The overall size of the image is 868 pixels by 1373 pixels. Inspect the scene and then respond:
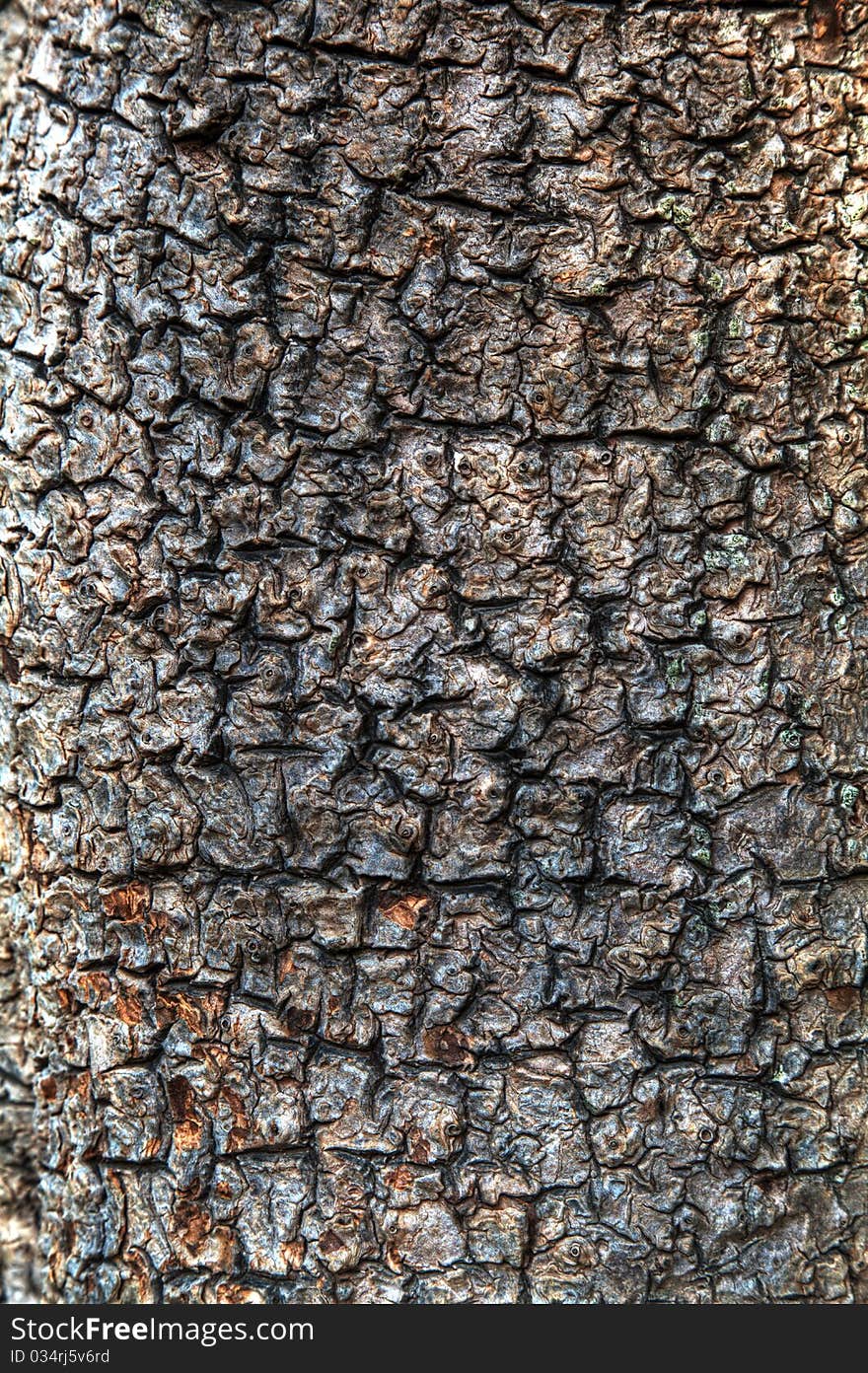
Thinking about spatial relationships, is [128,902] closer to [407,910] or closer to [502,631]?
[407,910]

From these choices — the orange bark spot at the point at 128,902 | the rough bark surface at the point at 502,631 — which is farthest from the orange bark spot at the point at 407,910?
the orange bark spot at the point at 128,902

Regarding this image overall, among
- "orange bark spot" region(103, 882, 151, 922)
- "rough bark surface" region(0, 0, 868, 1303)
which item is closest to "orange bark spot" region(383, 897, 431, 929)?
"rough bark surface" region(0, 0, 868, 1303)

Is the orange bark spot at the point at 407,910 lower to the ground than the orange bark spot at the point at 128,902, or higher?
lower

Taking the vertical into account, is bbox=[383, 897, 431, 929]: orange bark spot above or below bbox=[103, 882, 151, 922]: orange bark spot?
below

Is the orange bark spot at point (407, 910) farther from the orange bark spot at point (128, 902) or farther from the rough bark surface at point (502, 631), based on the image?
the orange bark spot at point (128, 902)

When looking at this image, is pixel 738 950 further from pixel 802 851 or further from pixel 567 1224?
pixel 567 1224

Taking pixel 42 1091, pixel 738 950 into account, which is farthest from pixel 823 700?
pixel 42 1091

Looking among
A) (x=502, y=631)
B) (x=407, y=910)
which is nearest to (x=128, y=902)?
(x=407, y=910)

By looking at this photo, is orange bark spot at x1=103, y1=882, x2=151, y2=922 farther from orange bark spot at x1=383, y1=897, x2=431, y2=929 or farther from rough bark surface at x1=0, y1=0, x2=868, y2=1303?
orange bark spot at x1=383, y1=897, x2=431, y2=929
